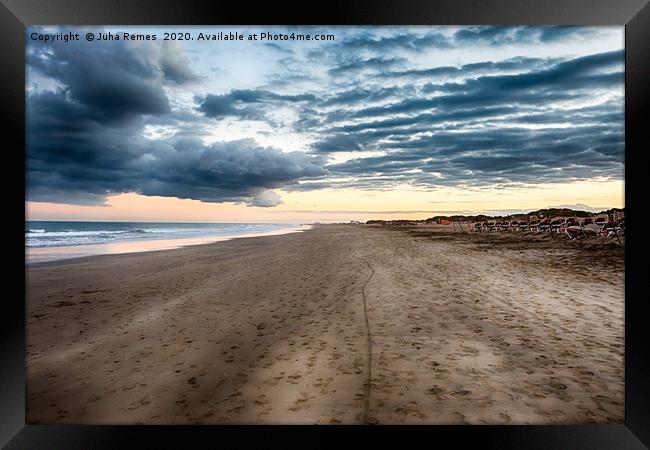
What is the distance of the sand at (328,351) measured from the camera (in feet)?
10.1

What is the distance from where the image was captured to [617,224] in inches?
620

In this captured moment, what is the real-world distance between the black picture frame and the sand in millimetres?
183

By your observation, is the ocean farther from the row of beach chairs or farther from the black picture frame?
the row of beach chairs

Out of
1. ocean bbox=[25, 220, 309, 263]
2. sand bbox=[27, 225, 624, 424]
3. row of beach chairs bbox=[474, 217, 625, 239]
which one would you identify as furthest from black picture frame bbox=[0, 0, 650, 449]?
row of beach chairs bbox=[474, 217, 625, 239]

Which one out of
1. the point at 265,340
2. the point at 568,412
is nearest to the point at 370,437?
the point at 568,412

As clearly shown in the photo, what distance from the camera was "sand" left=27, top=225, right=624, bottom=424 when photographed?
3090 millimetres

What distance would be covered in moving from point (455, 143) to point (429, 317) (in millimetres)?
24197

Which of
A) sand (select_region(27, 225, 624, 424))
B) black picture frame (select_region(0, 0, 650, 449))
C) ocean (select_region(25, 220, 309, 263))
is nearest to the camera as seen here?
black picture frame (select_region(0, 0, 650, 449))

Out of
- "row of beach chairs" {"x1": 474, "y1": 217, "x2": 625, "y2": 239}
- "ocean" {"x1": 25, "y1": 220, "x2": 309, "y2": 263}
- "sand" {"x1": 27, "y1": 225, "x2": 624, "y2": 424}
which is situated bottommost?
"sand" {"x1": 27, "y1": 225, "x2": 624, "y2": 424}

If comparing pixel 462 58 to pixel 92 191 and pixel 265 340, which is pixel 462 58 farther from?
pixel 92 191

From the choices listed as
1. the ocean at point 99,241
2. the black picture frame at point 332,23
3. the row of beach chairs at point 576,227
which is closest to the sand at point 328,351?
the black picture frame at point 332,23

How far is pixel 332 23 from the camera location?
119 inches

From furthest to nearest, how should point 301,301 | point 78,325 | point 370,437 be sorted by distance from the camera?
point 301,301 → point 78,325 → point 370,437

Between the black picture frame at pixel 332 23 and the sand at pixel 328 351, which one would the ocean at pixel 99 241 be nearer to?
the black picture frame at pixel 332 23
